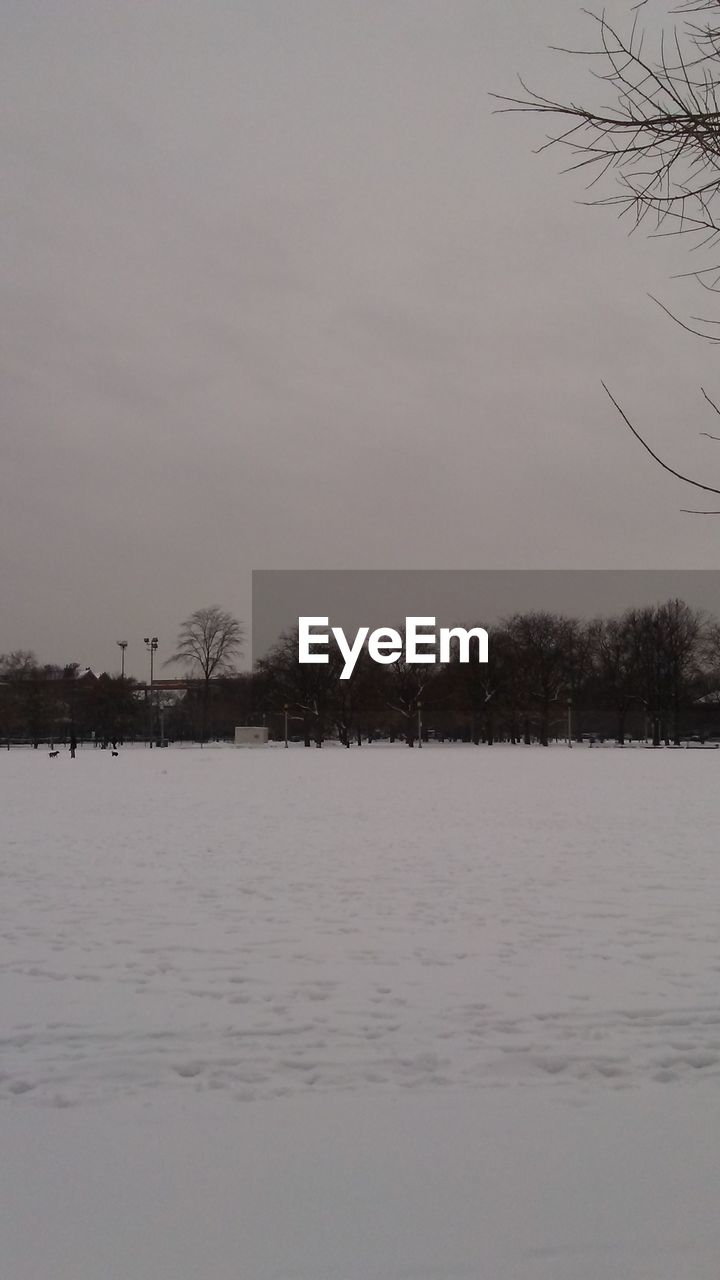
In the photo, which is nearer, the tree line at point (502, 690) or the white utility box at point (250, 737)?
the white utility box at point (250, 737)

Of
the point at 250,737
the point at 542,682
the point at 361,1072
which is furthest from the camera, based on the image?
the point at 542,682

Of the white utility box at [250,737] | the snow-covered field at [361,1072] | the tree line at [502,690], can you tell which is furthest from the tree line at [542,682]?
the snow-covered field at [361,1072]

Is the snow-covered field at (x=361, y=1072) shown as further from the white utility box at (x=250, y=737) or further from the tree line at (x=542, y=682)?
the tree line at (x=542, y=682)

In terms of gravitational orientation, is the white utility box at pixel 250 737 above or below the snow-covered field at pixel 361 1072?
above

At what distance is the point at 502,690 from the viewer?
7969 centimetres

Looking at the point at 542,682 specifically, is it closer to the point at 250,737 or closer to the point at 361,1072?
the point at 250,737

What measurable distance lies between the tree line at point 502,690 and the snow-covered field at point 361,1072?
64747 millimetres

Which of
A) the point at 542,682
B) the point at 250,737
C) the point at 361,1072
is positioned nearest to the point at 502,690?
the point at 542,682

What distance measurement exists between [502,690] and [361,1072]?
75.3 m

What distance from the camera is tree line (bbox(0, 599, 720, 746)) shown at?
7575cm

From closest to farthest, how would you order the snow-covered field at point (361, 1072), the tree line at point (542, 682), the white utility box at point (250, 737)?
the snow-covered field at point (361, 1072), the white utility box at point (250, 737), the tree line at point (542, 682)

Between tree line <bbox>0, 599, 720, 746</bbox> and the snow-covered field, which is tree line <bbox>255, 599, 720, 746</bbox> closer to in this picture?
tree line <bbox>0, 599, 720, 746</bbox>

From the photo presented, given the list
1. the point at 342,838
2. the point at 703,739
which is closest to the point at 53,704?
the point at 703,739

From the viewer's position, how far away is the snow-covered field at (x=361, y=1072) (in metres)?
3.65
